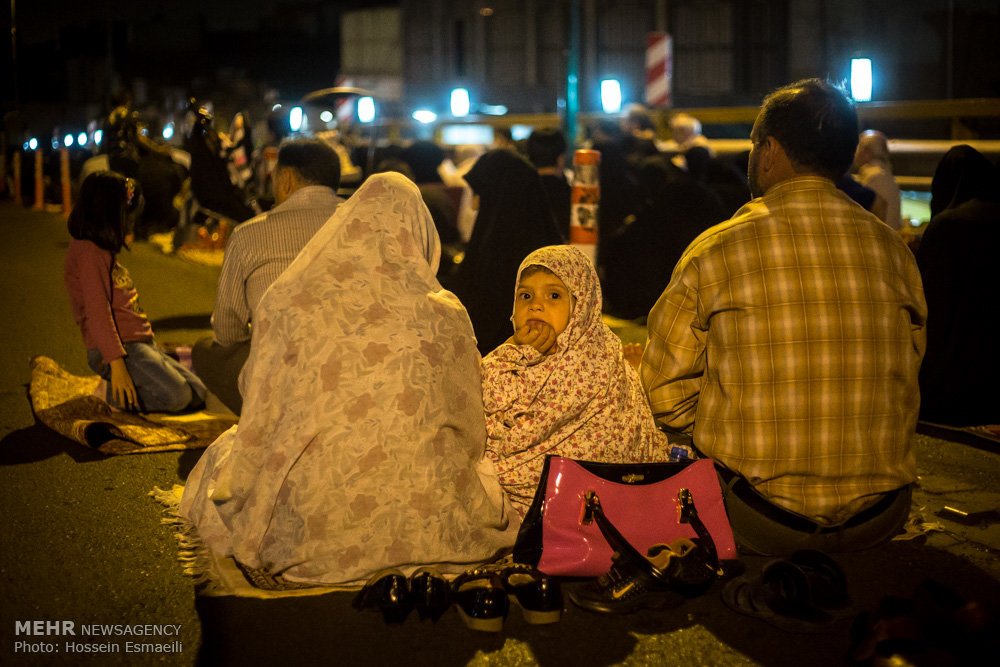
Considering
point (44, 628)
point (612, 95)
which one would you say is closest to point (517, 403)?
point (44, 628)

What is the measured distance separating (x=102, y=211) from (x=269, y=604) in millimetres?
3291

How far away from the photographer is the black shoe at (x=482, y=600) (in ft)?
11.9

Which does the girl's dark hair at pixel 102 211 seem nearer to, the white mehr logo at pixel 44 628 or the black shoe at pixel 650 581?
the white mehr logo at pixel 44 628

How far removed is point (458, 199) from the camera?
1258 cm

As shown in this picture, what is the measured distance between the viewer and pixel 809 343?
→ 3.89 meters

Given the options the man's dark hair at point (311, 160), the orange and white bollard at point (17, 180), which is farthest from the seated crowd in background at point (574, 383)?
the orange and white bollard at point (17, 180)

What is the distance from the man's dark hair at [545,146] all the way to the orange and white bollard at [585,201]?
459mm

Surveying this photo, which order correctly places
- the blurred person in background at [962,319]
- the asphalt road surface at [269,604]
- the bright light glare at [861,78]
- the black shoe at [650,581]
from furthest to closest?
the bright light glare at [861,78] < the blurred person in background at [962,319] < the black shoe at [650,581] < the asphalt road surface at [269,604]

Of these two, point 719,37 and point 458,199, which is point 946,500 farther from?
point 719,37

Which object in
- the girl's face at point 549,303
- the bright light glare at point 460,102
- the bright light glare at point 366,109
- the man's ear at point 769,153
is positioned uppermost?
the bright light glare at point 460,102

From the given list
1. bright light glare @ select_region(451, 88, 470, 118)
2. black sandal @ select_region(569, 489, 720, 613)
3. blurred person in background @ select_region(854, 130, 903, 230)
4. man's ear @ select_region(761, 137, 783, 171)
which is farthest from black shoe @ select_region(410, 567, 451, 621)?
bright light glare @ select_region(451, 88, 470, 118)

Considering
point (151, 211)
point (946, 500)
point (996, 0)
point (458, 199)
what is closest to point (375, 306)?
point (946, 500)

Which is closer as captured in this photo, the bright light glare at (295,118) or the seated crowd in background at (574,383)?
the seated crowd in background at (574,383)

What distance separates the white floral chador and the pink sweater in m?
2.60
